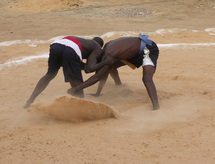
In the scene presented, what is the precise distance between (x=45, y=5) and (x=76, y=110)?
46.8 ft

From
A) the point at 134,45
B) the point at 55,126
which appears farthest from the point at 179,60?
the point at 55,126

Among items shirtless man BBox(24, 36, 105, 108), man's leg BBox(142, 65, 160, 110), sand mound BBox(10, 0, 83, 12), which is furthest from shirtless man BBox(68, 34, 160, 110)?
sand mound BBox(10, 0, 83, 12)

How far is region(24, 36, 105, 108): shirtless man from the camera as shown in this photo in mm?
4012

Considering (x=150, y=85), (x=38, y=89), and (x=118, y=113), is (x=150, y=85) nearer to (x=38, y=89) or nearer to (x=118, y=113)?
(x=118, y=113)

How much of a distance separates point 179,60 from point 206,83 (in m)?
1.48

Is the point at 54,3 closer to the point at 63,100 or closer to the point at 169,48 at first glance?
the point at 169,48

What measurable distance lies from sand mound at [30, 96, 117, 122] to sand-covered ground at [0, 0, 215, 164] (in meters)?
0.01

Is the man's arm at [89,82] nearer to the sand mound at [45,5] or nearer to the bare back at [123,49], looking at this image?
the bare back at [123,49]

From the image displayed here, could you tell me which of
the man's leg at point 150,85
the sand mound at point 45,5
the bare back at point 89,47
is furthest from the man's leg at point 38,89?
the sand mound at point 45,5

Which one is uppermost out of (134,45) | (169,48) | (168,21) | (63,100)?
(134,45)

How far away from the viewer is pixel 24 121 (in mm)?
3762

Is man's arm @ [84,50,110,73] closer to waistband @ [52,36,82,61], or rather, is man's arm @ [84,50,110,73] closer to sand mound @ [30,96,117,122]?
waistband @ [52,36,82,61]

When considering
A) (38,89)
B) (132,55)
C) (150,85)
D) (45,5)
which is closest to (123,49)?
(132,55)

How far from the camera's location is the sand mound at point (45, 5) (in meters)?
16.3
